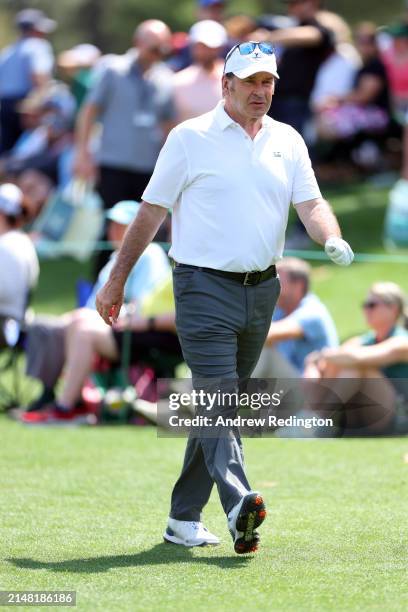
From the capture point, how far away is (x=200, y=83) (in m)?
12.6

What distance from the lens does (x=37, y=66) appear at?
696 inches

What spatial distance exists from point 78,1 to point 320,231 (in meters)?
23.5

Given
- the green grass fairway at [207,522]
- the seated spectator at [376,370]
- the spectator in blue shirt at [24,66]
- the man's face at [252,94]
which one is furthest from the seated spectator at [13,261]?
the spectator in blue shirt at [24,66]

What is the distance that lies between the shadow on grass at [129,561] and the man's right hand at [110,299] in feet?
3.32

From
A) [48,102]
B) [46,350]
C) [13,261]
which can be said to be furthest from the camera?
[48,102]

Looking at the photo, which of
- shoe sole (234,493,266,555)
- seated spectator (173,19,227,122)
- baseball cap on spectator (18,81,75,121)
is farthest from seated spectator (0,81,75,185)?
shoe sole (234,493,266,555)

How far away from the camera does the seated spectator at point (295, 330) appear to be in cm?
956

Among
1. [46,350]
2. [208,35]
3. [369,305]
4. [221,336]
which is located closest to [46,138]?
[208,35]

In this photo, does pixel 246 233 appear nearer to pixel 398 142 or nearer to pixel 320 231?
pixel 320 231

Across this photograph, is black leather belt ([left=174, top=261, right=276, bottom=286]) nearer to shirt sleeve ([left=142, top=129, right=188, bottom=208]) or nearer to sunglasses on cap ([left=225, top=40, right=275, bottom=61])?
shirt sleeve ([left=142, top=129, right=188, bottom=208])

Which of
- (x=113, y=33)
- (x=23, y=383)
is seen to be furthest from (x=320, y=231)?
(x=113, y=33)

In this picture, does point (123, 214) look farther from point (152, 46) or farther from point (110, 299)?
point (110, 299)

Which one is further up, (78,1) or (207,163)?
(78,1)

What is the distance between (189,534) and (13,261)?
4.66 m
